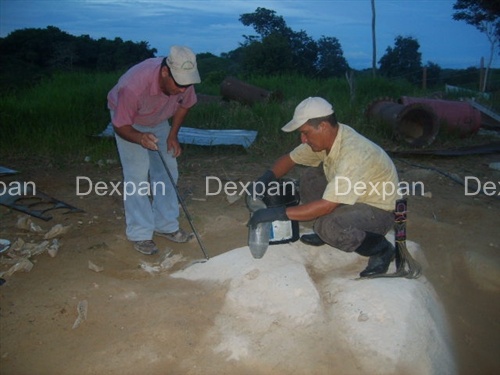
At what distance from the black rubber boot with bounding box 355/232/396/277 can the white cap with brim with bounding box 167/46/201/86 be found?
1422mm

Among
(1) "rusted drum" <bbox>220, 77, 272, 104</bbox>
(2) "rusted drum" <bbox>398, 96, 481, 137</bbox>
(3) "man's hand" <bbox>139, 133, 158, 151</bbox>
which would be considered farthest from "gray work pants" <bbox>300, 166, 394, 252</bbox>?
(1) "rusted drum" <bbox>220, 77, 272, 104</bbox>

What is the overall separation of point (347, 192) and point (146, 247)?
158cm

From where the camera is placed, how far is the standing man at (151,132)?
2771mm

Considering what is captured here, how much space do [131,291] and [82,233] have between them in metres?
→ 1.19

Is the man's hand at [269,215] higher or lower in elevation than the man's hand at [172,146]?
lower

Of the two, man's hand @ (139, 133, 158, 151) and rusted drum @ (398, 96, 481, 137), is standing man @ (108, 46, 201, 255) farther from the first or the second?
rusted drum @ (398, 96, 481, 137)

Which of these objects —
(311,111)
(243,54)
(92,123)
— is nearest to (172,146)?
(311,111)

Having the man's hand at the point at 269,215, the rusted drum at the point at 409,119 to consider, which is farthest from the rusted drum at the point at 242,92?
the man's hand at the point at 269,215

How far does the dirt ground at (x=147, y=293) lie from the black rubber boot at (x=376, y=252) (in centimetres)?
49

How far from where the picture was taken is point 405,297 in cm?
242

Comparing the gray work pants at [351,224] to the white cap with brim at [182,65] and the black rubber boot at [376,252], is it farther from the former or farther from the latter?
the white cap with brim at [182,65]

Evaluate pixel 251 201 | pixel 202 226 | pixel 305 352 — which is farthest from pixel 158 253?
pixel 305 352

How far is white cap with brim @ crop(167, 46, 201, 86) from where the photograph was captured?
269 centimetres

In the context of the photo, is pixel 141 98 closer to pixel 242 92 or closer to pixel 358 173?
pixel 358 173
